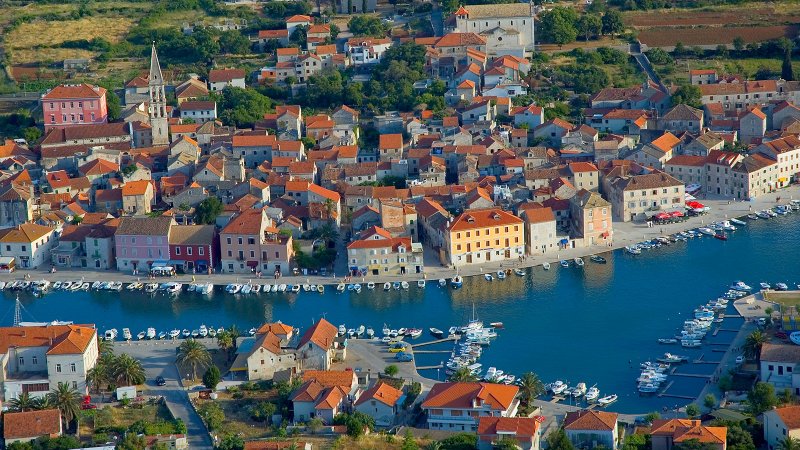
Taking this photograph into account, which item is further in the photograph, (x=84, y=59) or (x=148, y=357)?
(x=84, y=59)

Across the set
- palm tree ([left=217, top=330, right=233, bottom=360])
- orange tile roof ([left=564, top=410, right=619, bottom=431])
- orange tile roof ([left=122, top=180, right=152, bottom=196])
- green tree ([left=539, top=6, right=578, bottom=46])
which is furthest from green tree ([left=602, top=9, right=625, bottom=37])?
orange tile roof ([left=564, top=410, right=619, bottom=431])

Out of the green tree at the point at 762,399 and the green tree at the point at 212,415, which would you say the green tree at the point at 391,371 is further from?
the green tree at the point at 762,399

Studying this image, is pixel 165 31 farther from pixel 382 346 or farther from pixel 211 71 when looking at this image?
pixel 382 346

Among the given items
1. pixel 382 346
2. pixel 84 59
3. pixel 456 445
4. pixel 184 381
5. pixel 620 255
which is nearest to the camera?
pixel 456 445

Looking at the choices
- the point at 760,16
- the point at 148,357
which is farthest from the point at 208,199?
the point at 760,16

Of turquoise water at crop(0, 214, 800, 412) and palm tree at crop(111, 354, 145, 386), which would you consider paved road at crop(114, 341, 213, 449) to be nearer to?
palm tree at crop(111, 354, 145, 386)

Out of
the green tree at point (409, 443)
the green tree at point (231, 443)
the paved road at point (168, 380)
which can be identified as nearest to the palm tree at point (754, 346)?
the green tree at point (409, 443)
